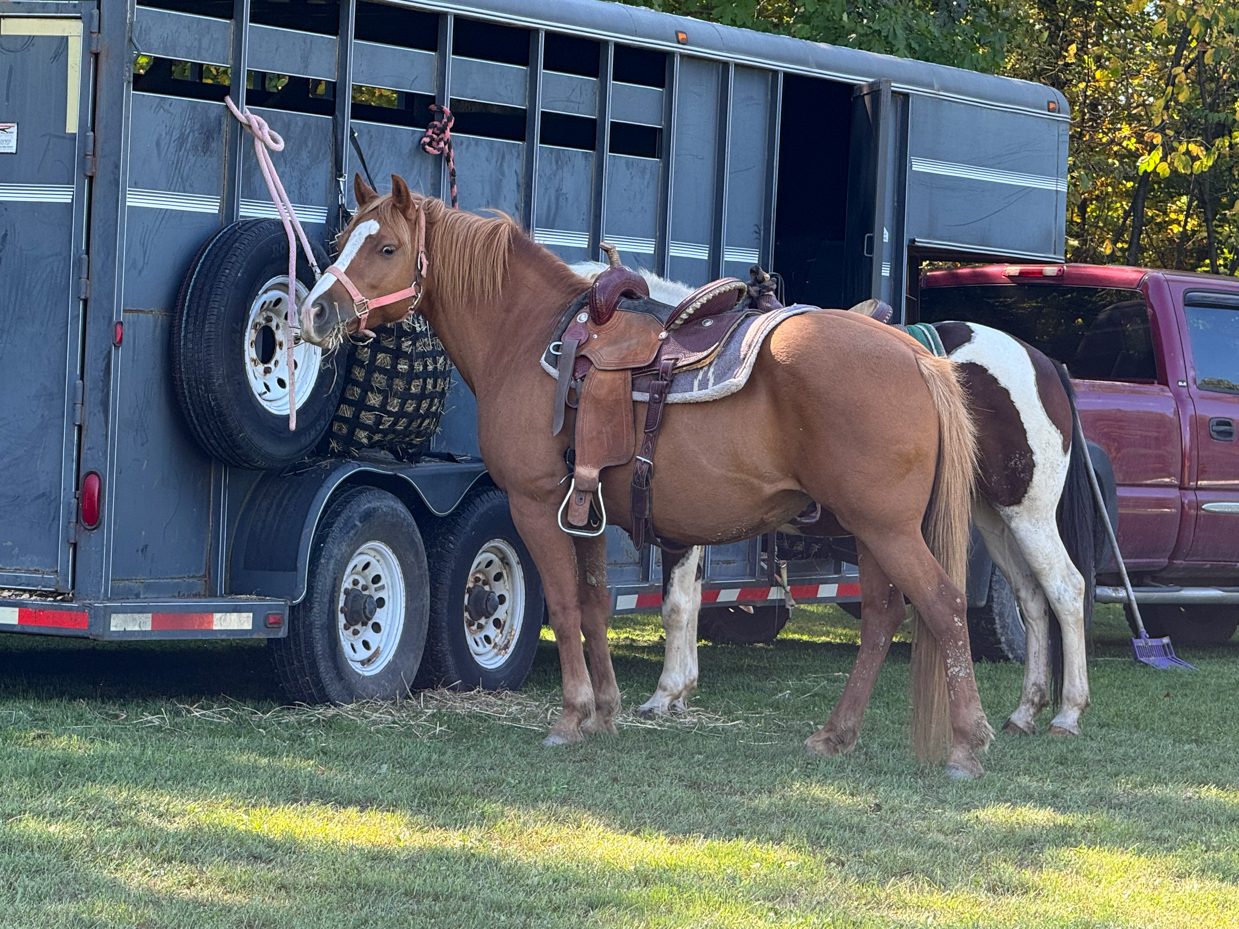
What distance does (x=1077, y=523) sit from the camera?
741cm

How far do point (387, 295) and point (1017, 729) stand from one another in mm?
3346

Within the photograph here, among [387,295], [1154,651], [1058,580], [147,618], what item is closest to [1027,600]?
[1058,580]

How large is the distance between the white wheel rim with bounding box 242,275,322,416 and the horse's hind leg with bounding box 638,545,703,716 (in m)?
1.90

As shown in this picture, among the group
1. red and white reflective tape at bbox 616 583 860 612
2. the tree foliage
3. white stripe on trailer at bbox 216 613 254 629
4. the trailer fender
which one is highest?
the tree foliage

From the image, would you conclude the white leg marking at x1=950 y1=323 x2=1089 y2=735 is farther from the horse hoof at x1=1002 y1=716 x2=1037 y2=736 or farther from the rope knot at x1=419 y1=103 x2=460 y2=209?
the rope knot at x1=419 y1=103 x2=460 y2=209

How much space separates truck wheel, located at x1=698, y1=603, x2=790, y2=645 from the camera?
10562 millimetres

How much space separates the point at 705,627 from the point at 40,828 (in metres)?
6.70

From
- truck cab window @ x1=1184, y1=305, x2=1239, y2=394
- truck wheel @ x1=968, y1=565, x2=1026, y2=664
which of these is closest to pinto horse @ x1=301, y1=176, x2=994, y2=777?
truck wheel @ x1=968, y1=565, x2=1026, y2=664

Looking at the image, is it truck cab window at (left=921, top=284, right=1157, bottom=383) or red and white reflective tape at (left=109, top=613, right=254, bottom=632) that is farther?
truck cab window at (left=921, top=284, right=1157, bottom=383)

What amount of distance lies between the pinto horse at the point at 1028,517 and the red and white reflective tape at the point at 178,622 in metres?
1.90

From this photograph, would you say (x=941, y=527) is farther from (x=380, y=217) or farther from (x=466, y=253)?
(x=380, y=217)

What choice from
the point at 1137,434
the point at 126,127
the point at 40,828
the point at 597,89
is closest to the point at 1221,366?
→ the point at 1137,434

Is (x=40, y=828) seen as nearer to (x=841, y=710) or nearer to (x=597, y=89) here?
(x=841, y=710)

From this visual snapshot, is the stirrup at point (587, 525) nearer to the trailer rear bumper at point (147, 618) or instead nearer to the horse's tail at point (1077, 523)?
the trailer rear bumper at point (147, 618)
